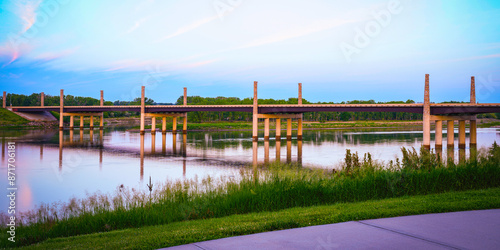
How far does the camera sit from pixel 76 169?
28.3 m

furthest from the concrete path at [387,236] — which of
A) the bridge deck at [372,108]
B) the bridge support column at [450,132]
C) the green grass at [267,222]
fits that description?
the bridge support column at [450,132]

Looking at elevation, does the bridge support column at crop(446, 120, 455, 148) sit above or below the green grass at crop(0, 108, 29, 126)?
below

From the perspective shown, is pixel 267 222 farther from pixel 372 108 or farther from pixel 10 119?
pixel 10 119

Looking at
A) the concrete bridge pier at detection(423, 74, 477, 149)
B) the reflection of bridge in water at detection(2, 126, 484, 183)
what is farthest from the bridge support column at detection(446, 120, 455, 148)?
the reflection of bridge in water at detection(2, 126, 484, 183)

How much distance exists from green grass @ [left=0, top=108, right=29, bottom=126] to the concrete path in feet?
393

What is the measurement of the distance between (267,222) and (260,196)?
10.7ft

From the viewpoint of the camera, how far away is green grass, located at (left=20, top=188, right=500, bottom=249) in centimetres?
740

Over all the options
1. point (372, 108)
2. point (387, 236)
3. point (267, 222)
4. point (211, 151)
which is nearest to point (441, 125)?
point (372, 108)

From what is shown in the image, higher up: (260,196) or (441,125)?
(441,125)

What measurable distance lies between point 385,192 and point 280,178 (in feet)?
11.4

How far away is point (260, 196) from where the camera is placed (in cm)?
1155

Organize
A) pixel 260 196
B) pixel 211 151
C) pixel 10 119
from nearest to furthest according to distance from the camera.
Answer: pixel 260 196
pixel 211 151
pixel 10 119

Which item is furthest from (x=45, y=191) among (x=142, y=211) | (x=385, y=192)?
(x=385, y=192)

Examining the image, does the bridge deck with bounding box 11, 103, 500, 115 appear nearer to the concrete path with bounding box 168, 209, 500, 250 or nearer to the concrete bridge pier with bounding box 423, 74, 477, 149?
the concrete bridge pier with bounding box 423, 74, 477, 149
